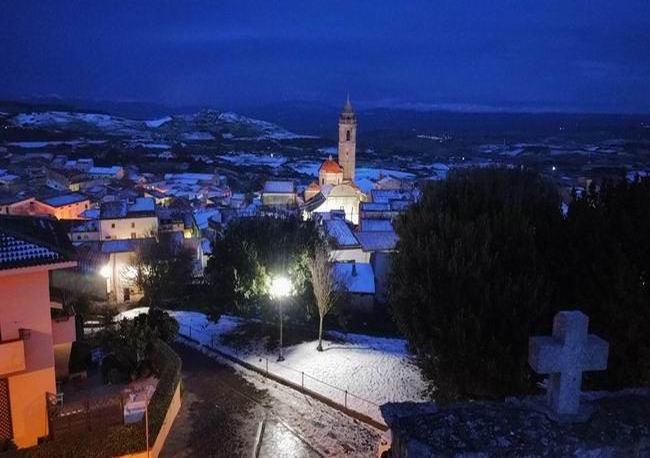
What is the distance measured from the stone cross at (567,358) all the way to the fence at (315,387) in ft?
32.3

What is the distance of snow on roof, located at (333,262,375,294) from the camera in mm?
31123

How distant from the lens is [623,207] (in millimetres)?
12375

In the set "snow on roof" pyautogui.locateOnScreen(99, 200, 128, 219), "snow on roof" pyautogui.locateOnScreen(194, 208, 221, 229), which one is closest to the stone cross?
"snow on roof" pyautogui.locateOnScreen(99, 200, 128, 219)

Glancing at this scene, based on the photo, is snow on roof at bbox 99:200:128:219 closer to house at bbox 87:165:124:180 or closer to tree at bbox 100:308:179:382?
tree at bbox 100:308:179:382

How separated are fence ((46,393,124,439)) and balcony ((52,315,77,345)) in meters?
2.11

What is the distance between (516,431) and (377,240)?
34.7 metres

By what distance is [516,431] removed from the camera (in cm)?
552

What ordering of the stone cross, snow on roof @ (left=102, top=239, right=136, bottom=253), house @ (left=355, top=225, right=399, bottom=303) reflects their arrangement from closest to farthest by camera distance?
the stone cross, house @ (left=355, top=225, right=399, bottom=303), snow on roof @ (left=102, top=239, right=136, bottom=253)

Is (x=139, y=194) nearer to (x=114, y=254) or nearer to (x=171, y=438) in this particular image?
(x=114, y=254)

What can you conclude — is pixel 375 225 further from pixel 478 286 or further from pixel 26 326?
pixel 26 326

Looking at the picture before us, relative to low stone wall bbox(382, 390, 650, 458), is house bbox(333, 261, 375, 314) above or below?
below

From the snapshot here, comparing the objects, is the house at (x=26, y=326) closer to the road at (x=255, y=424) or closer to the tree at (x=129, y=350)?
the tree at (x=129, y=350)

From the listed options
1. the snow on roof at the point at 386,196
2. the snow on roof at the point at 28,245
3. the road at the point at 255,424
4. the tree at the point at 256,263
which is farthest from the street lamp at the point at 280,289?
the snow on roof at the point at 386,196

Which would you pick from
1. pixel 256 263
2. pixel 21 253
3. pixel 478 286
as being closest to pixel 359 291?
pixel 256 263
